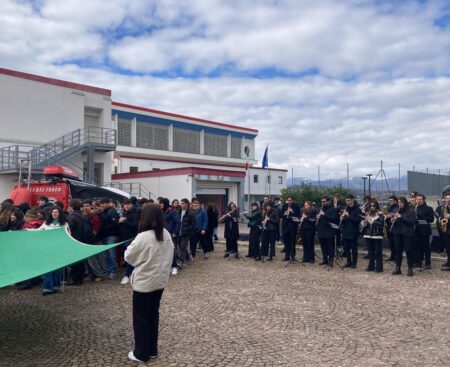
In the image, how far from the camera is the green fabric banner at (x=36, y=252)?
17.8 ft

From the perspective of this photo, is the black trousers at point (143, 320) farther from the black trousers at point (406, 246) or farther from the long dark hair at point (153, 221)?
the black trousers at point (406, 246)

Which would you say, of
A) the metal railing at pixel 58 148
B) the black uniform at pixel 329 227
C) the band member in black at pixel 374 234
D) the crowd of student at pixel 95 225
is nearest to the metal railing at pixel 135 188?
the metal railing at pixel 58 148

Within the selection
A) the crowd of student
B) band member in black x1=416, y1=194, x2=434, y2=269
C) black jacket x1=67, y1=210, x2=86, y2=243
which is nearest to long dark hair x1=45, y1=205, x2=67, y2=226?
the crowd of student

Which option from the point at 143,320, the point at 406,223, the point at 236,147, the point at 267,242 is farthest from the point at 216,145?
the point at 143,320

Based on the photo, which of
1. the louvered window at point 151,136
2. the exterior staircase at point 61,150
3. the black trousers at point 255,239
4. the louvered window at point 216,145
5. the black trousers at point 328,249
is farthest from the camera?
the louvered window at point 216,145

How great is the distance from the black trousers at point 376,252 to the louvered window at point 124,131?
32250mm

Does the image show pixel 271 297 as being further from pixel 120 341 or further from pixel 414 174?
pixel 414 174

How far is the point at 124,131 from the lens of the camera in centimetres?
3962

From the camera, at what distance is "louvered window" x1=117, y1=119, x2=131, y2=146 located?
39188mm

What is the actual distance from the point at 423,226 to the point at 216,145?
39.5m

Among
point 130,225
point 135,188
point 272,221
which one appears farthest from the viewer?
point 135,188

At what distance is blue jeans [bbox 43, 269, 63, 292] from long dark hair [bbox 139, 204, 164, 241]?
13.6 feet

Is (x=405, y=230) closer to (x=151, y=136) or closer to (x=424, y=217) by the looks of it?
(x=424, y=217)

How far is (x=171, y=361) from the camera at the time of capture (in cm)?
493
